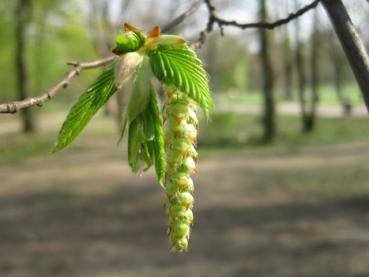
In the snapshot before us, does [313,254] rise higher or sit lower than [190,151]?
lower

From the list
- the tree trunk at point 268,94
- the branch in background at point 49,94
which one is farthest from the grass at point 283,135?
the branch in background at point 49,94

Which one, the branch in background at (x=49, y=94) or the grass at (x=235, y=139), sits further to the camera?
the grass at (x=235, y=139)

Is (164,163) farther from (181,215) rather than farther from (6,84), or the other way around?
(6,84)

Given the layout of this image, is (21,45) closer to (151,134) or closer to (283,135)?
(283,135)

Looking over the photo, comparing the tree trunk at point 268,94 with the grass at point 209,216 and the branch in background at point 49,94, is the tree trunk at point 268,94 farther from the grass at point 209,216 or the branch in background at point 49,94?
the branch in background at point 49,94

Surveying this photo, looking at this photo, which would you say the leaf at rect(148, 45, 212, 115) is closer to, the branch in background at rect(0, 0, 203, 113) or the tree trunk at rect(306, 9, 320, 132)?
the branch in background at rect(0, 0, 203, 113)

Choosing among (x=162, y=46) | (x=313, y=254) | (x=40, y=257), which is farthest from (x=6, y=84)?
(x=162, y=46)

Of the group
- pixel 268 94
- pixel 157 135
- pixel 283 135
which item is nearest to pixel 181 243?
pixel 157 135
